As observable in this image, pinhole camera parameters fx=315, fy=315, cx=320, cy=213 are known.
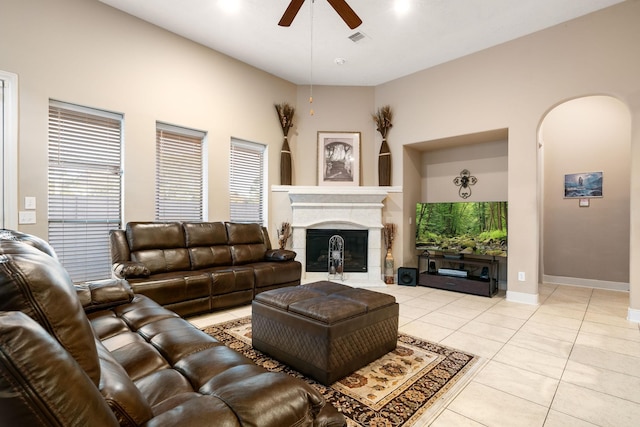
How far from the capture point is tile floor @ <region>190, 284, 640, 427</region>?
191 cm

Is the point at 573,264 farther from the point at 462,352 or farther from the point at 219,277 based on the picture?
the point at 219,277

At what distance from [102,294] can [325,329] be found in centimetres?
162

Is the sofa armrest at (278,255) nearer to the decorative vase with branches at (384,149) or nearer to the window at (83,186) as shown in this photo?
the window at (83,186)

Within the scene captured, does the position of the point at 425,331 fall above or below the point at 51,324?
below

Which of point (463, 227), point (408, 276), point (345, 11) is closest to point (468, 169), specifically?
point (463, 227)

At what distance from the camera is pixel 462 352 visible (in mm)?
2691

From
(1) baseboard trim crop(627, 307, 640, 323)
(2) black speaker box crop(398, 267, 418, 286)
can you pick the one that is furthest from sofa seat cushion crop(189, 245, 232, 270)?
(1) baseboard trim crop(627, 307, 640, 323)

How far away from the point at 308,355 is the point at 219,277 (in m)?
1.84

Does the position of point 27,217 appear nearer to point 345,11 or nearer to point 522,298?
point 345,11

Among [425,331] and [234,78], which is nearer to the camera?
[425,331]

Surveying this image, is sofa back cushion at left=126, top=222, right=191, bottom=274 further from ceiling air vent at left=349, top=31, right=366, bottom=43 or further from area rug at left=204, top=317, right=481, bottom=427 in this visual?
ceiling air vent at left=349, top=31, right=366, bottom=43

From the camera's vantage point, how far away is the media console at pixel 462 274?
4664 mm

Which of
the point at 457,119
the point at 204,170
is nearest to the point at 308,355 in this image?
the point at 204,170

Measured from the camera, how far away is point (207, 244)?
4.23 metres
